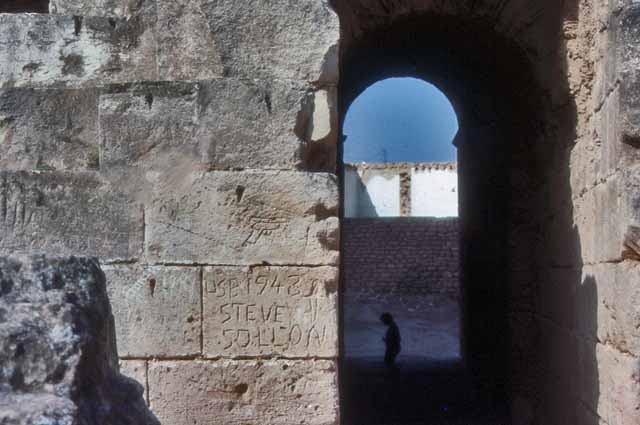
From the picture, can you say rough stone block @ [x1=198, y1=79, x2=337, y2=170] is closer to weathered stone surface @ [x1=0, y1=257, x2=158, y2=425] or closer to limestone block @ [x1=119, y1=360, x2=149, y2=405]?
limestone block @ [x1=119, y1=360, x2=149, y2=405]

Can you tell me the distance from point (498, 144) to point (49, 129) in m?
4.93

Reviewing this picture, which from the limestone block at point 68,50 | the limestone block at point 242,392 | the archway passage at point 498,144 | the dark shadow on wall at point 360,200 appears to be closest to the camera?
the limestone block at point 242,392

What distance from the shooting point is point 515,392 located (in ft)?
23.9

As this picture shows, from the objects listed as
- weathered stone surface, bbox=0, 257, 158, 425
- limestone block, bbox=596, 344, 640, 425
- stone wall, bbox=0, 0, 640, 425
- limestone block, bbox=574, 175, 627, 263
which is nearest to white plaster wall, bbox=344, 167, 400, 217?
limestone block, bbox=574, 175, 627, 263

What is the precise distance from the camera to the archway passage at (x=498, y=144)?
6.19 metres

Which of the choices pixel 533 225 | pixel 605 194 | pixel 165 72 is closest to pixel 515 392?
pixel 533 225

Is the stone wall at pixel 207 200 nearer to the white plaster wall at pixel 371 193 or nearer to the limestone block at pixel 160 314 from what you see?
the limestone block at pixel 160 314

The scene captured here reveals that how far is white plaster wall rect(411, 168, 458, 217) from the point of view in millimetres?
29281

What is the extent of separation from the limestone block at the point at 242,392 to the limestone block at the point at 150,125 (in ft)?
3.67

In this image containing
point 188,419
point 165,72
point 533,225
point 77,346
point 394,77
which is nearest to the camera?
point 77,346

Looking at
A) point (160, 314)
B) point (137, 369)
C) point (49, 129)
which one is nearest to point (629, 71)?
point (160, 314)

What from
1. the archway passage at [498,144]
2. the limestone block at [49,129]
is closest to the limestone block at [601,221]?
the archway passage at [498,144]

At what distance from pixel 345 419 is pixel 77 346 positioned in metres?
6.61

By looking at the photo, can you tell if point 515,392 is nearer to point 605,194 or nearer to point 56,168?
point 605,194
